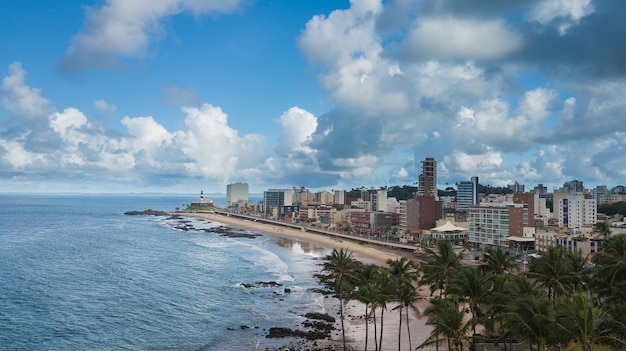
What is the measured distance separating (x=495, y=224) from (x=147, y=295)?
283 feet

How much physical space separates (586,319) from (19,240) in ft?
473

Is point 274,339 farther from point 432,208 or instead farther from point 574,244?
point 432,208

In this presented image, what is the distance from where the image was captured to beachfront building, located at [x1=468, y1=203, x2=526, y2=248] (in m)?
113

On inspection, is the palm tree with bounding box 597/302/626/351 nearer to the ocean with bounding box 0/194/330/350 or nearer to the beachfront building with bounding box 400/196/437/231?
the ocean with bounding box 0/194/330/350

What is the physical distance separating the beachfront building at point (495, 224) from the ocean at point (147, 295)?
136 ft

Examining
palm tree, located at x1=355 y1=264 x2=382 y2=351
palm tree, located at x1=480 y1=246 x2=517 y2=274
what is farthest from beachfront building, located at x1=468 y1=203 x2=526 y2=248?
palm tree, located at x1=355 y1=264 x2=382 y2=351

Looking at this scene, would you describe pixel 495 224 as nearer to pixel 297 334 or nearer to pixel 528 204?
pixel 528 204

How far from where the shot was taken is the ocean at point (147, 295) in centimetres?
4841

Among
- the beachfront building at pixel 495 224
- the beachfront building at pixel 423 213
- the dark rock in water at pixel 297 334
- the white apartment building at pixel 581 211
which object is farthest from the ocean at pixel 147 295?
the white apartment building at pixel 581 211

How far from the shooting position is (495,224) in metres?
116

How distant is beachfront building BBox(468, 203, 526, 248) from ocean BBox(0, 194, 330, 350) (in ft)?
136

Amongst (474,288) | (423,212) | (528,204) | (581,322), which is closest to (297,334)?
(474,288)

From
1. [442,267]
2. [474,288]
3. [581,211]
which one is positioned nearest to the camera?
[474,288]

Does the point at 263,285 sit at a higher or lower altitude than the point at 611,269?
lower
